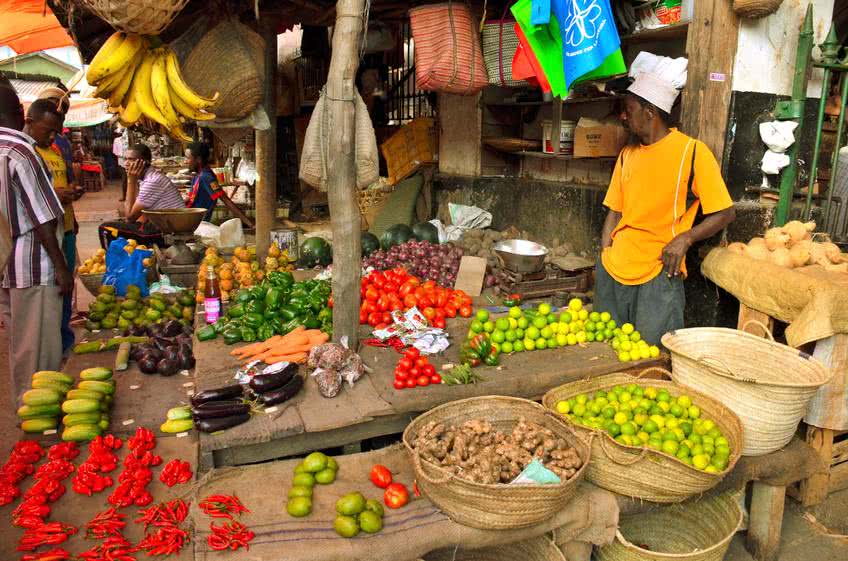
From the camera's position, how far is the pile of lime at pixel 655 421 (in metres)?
3.18

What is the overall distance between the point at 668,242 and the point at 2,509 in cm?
431

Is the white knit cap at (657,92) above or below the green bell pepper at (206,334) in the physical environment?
above

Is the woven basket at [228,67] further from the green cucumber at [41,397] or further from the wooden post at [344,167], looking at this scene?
the green cucumber at [41,397]

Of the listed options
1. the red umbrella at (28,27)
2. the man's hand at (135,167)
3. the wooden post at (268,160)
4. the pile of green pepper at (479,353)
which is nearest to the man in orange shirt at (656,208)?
the pile of green pepper at (479,353)

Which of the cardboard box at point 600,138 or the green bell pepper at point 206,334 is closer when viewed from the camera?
the green bell pepper at point 206,334

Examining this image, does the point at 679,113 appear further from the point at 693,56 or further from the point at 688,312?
the point at 688,312

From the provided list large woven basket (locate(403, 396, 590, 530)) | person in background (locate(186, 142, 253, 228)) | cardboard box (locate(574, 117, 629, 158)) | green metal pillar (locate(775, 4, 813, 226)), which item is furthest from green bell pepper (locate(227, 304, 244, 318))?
person in background (locate(186, 142, 253, 228))

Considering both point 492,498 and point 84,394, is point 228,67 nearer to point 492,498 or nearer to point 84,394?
point 84,394

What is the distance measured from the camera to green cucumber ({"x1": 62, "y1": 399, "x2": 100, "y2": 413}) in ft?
12.4

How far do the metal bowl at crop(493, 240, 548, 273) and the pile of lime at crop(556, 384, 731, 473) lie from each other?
1.94m

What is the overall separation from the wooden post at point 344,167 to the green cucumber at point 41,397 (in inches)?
73.4

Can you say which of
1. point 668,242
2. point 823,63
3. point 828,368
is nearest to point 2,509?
point 668,242

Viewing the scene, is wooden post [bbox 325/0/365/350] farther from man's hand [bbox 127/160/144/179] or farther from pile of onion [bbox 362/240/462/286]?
man's hand [bbox 127/160/144/179]

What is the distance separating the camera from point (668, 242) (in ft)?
13.9
